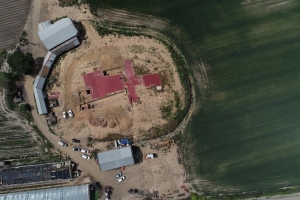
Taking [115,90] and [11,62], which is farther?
[115,90]

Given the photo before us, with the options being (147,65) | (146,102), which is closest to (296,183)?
(146,102)

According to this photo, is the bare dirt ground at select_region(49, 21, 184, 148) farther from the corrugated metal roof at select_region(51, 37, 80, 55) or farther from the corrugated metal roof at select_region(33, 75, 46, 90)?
the corrugated metal roof at select_region(33, 75, 46, 90)

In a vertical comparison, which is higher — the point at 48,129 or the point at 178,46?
the point at 178,46

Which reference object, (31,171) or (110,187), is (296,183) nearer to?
(110,187)

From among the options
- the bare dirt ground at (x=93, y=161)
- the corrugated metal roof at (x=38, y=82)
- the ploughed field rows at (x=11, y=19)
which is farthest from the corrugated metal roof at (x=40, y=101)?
the ploughed field rows at (x=11, y=19)

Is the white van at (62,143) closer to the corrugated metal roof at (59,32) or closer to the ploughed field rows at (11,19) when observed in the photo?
the corrugated metal roof at (59,32)

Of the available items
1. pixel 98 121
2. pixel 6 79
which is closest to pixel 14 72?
pixel 6 79

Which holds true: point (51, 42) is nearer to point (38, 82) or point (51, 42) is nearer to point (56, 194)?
point (38, 82)
